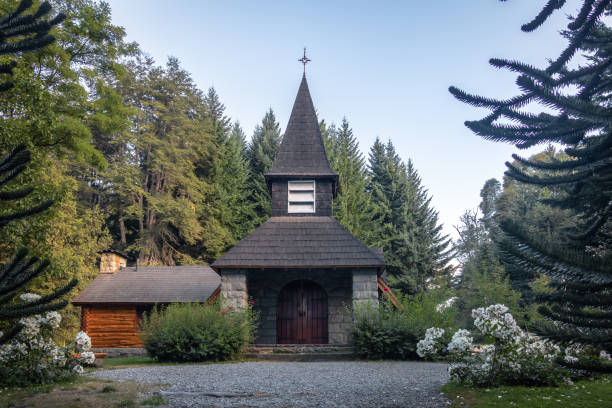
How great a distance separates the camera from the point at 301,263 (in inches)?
551

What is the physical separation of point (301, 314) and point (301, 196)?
13.6ft

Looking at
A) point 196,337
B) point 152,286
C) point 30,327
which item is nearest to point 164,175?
point 152,286

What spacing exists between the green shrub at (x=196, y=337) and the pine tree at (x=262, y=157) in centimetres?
1655

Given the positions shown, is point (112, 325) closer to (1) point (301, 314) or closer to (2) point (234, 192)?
(1) point (301, 314)

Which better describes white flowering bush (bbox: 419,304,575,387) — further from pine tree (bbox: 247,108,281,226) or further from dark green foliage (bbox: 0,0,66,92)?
pine tree (bbox: 247,108,281,226)

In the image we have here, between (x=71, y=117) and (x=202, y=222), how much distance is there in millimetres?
16978

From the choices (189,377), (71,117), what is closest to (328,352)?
(189,377)

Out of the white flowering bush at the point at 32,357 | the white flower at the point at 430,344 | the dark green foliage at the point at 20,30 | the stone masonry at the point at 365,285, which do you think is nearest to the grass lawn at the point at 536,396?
the white flower at the point at 430,344

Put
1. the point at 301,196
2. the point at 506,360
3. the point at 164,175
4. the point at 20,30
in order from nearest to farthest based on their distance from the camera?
the point at 20,30 → the point at 506,360 → the point at 301,196 → the point at 164,175

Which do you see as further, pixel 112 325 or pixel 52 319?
pixel 112 325

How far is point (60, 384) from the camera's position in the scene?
24.4 ft

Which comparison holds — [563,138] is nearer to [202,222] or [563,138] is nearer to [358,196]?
[358,196]

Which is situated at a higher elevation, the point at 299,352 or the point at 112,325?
the point at 299,352

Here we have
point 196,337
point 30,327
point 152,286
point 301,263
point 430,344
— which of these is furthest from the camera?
point 152,286
